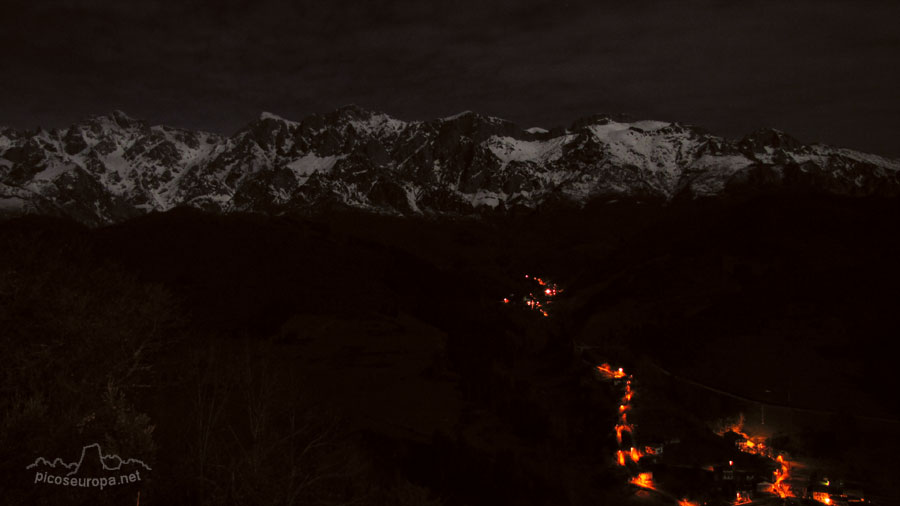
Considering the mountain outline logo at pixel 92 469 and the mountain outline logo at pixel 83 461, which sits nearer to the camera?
the mountain outline logo at pixel 92 469

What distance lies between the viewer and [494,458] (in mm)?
66250

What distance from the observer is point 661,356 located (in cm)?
11456

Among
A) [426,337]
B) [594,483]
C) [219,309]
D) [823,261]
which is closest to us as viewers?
[594,483]

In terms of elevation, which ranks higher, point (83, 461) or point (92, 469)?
point (83, 461)

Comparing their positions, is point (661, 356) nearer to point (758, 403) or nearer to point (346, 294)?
point (758, 403)

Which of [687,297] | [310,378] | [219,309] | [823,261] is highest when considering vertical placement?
[823,261]

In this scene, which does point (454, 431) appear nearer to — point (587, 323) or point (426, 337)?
point (426, 337)

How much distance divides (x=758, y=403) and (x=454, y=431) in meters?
44.9

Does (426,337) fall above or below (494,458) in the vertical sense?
above

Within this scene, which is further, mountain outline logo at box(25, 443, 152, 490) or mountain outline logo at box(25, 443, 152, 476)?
mountain outline logo at box(25, 443, 152, 476)

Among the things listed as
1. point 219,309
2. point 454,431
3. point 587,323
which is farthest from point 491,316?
point 454,431

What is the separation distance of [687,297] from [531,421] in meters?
85.8

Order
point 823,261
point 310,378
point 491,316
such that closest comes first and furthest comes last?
point 310,378, point 823,261, point 491,316

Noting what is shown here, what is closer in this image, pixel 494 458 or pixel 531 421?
pixel 494 458
